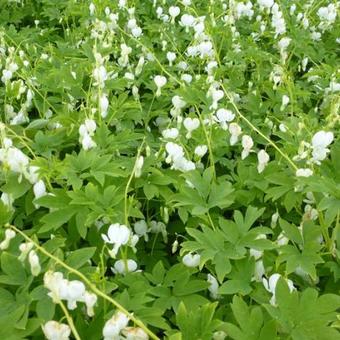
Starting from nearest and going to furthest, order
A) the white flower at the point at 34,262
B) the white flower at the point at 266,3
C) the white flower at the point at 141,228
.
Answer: the white flower at the point at 34,262 → the white flower at the point at 141,228 → the white flower at the point at 266,3

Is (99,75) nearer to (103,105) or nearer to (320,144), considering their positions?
(103,105)

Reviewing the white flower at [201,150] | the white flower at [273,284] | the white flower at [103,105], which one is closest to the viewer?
the white flower at [273,284]

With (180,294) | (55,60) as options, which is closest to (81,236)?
(180,294)

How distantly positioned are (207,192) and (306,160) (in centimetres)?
37

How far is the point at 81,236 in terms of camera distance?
1.62 metres

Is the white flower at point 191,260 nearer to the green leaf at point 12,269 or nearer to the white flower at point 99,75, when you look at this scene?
the green leaf at point 12,269

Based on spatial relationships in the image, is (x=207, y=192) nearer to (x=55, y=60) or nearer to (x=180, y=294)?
(x=180, y=294)

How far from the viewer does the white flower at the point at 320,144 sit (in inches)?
68.2

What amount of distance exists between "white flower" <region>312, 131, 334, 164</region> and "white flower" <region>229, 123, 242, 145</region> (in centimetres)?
31

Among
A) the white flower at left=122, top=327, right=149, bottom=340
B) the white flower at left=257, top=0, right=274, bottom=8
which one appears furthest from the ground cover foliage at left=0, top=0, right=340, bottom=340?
the white flower at left=257, top=0, right=274, bottom=8

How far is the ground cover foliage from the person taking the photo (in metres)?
1.35

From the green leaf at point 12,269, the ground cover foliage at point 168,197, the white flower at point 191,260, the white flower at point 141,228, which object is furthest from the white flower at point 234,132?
the green leaf at point 12,269

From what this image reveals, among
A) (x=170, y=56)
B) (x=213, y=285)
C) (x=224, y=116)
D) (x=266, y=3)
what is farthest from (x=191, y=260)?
(x=266, y=3)

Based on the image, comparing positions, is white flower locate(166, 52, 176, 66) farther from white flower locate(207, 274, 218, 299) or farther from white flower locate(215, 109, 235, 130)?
white flower locate(207, 274, 218, 299)
